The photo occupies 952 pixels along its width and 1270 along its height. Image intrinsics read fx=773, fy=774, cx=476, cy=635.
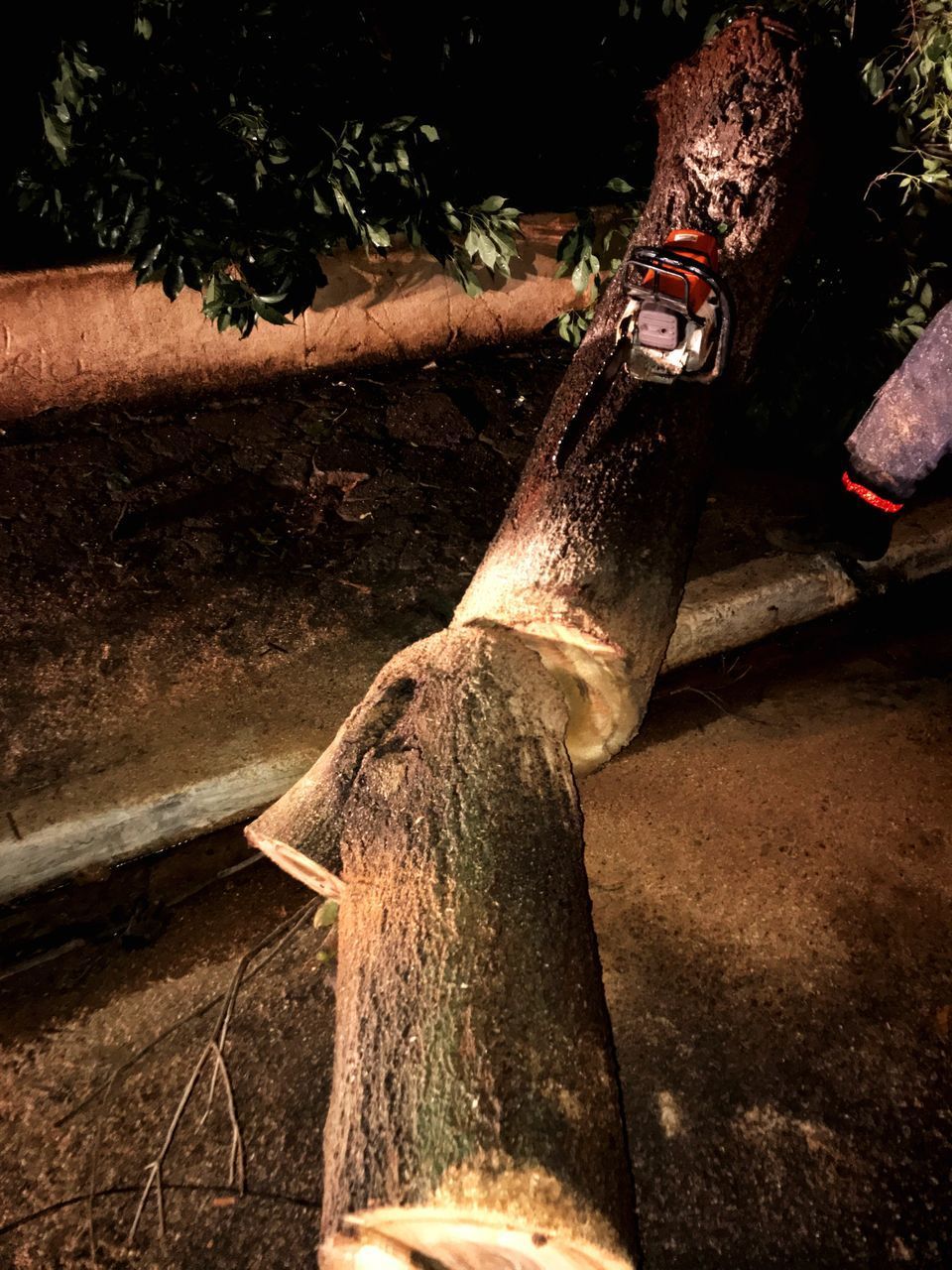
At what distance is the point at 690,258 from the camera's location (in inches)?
81.0

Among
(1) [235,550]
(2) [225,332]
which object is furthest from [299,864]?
(2) [225,332]

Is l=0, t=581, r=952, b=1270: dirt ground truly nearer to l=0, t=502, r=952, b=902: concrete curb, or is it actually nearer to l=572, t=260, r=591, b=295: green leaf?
l=0, t=502, r=952, b=902: concrete curb

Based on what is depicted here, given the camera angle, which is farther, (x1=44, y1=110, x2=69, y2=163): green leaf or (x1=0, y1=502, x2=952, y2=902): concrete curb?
(x1=44, y1=110, x2=69, y2=163): green leaf

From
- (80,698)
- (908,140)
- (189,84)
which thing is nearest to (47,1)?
(189,84)

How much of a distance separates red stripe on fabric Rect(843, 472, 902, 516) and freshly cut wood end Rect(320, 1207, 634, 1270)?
2.37m

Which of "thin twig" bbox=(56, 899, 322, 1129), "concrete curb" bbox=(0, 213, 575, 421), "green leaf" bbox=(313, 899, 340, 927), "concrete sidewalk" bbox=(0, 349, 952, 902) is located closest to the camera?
"thin twig" bbox=(56, 899, 322, 1129)

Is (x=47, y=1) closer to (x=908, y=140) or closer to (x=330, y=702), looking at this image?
(x=330, y=702)

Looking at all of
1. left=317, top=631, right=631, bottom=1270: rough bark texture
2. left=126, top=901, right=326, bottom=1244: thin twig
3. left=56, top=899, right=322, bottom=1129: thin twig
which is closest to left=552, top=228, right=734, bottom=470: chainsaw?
left=317, top=631, right=631, bottom=1270: rough bark texture

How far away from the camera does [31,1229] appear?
59.5 inches

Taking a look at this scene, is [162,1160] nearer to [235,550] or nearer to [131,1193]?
[131,1193]

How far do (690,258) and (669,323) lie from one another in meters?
0.21

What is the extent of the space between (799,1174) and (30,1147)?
1595 millimetres

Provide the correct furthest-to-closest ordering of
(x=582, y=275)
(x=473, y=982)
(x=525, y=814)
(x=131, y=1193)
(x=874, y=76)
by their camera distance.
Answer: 1. (x=582, y=275)
2. (x=874, y=76)
3. (x=525, y=814)
4. (x=131, y=1193)
5. (x=473, y=982)

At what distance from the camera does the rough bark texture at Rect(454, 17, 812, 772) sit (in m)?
2.08
